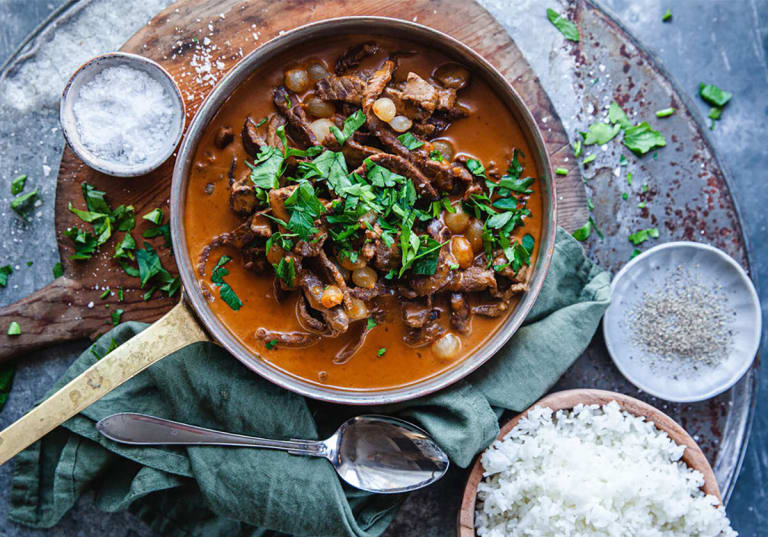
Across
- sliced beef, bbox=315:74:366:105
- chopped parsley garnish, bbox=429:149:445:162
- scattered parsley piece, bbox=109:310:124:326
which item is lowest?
scattered parsley piece, bbox=109:310:124:326

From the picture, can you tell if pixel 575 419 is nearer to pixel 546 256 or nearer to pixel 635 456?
pixel 635 456

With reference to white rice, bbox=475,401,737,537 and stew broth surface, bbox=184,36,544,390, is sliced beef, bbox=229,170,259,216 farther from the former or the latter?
white rice, bbox=475,401,737,537

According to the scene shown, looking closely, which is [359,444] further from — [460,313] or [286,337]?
[460,313]

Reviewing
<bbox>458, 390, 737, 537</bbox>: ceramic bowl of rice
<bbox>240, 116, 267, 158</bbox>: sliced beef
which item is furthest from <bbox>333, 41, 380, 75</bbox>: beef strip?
<bbox>458, 390, 737, 537</bbox>: ceramic bowl of rice

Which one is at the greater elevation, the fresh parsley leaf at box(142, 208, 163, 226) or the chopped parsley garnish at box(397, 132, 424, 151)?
the chopped parsley garnish at box(397, 132, 424, 151)

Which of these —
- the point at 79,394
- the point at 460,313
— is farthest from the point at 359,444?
the point at 79,394

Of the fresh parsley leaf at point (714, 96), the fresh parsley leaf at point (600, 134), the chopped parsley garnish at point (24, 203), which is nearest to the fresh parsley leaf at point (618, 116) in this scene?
the fresh parsley leaf at point (600, 134)
